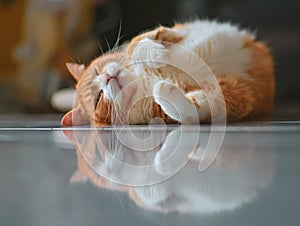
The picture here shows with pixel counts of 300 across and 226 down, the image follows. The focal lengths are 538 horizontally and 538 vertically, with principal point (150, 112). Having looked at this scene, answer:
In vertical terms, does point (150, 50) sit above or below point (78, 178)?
above

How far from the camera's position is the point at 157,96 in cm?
97

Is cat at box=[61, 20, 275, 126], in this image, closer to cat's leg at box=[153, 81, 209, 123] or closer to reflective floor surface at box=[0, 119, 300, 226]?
cat's leg at box=[153, 81, 209, 123]

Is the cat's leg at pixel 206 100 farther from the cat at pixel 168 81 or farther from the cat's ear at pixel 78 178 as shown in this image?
the cat's ear at pixel 78 178

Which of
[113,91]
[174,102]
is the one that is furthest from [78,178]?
[113,91]

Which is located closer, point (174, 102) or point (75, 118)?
point (174, 102)

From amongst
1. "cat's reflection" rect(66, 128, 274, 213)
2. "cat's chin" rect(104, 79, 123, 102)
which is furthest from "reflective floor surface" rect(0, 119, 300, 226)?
"cat's chin" rect(104, 79, 123, 102)

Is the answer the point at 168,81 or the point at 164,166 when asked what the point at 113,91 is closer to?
the point at 168,81

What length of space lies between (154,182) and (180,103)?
18.5 inches

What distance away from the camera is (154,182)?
495 mm

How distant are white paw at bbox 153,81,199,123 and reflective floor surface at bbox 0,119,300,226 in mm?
200

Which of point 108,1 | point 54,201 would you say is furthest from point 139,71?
point 108,1

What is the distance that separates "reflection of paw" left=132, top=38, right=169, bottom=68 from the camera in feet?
3.53

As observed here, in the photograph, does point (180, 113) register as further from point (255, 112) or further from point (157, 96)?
point (255, 112)

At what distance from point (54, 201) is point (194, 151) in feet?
0.80
